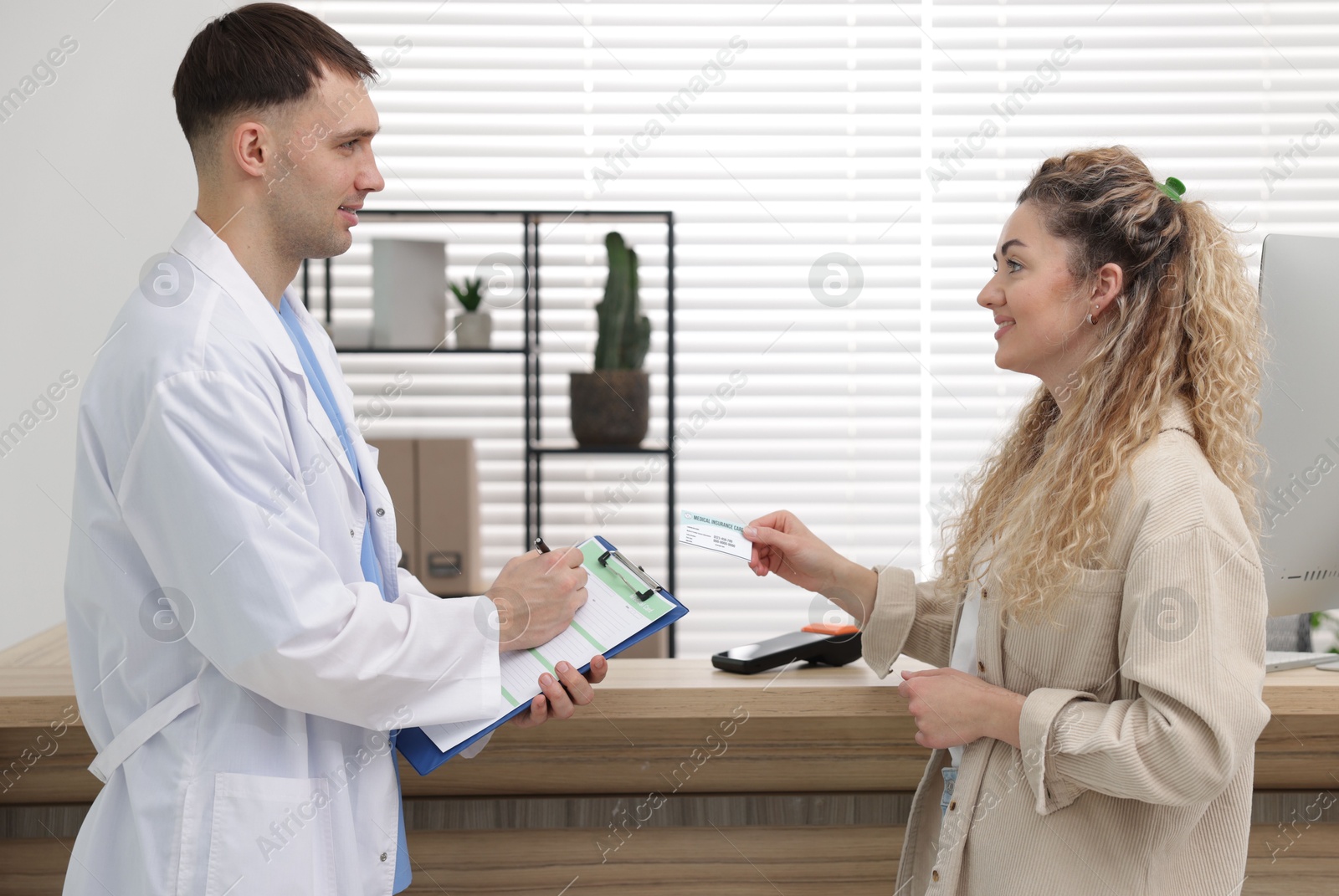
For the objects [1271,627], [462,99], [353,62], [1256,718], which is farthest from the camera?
[462,99]

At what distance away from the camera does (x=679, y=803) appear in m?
1.61

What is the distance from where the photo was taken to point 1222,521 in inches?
41.9

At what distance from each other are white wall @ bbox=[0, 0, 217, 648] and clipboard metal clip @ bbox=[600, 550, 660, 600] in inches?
89.0

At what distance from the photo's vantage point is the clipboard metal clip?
130cm

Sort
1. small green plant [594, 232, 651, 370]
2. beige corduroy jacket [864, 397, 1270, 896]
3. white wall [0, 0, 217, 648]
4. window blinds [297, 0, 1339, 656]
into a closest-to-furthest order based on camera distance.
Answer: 1. beige corduroy jacket [864, 397, 1270, 896]
2. small green plant [594, 232, 651, 370]
3. white wall [0, 0, 217, 648]
4. window blinds [297, 0, 1339, 656]

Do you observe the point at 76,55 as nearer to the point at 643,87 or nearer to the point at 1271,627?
the point at 643,87

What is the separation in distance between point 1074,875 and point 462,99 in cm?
296

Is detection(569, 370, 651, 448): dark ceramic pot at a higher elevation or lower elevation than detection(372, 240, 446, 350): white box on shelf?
lower

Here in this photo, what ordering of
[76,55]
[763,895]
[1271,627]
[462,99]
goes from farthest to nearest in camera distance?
1. [462,99]
2. [76,55]
3. [1271,627]
4. [763,895]

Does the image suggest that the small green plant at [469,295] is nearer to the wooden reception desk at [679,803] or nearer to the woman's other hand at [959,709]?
the wooden reception desk at [679,803]

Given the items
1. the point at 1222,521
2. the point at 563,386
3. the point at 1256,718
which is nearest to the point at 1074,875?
the point at 1256,718

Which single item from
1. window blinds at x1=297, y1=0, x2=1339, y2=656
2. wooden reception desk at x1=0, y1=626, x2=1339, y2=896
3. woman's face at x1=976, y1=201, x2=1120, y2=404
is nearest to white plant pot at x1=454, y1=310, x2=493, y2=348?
window blinds at x1=297, y1=0, x2=1339, y2=656

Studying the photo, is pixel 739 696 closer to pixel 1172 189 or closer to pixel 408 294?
pixel 1172 189

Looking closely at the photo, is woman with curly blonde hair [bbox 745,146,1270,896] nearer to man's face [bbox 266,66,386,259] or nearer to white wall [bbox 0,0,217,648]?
man's face [bbox 266,66,386,259]
